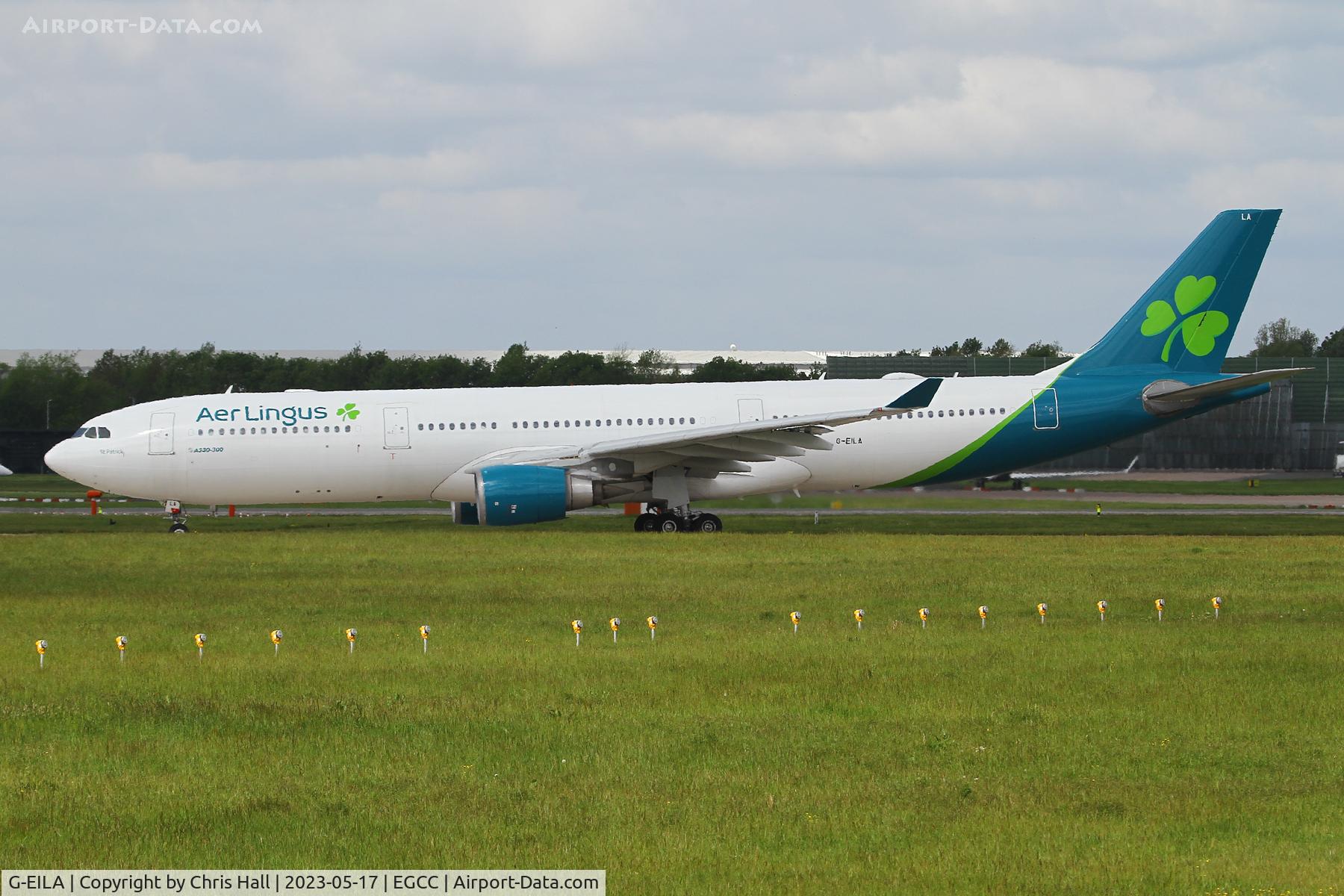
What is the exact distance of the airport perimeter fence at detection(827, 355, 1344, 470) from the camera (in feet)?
202

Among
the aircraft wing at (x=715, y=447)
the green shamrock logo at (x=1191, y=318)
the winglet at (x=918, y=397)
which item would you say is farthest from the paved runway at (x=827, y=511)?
the winglet at (x=918, y=397)

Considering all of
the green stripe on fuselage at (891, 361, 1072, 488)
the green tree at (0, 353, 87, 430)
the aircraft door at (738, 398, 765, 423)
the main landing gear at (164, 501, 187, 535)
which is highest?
the green tree at (0, 353, 87, 430)

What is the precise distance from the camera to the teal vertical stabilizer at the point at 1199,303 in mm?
32000

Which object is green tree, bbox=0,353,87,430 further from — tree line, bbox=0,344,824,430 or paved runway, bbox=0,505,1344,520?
paved runway, bbox=0,505,1344,520

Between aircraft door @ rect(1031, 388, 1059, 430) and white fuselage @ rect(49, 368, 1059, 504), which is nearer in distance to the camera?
white fuselage @ rect(49, 368, 1059, 504)

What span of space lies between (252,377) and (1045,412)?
4117 cm

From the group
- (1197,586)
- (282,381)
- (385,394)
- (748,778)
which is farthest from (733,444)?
(282,381)

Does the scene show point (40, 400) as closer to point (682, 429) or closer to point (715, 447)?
point (682, 429)

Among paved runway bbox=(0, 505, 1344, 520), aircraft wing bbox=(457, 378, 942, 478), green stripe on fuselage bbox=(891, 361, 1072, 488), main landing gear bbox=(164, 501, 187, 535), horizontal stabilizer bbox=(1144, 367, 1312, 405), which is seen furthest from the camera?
paved runway bbox=(0, 505, 1344, 520)

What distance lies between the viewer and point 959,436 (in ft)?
104

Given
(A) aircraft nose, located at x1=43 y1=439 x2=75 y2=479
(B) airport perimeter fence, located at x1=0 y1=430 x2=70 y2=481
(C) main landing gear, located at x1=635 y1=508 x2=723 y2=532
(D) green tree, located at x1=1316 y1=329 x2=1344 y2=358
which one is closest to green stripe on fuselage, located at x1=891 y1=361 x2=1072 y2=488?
(C) main landing gear, located at x1=635 y1=508 x2=723 y2=532

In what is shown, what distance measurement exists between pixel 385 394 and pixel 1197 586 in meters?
17.8

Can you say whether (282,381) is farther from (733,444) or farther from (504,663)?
(504,663)

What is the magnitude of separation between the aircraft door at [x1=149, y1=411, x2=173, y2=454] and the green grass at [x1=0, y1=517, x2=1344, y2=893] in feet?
33.9
